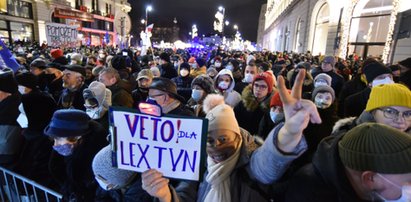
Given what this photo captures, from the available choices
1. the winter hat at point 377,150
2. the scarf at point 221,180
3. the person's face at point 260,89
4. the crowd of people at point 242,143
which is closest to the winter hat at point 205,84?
the crowd of people at point 242,143

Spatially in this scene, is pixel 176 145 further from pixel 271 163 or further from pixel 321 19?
pixel 321 19

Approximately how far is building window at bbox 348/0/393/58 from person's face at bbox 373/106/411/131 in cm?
1969

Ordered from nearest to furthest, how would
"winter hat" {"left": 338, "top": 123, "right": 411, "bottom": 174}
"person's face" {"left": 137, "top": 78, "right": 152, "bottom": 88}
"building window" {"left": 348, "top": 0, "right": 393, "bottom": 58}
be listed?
"winter hat" {"left": 338, "top": 123, "right": 411, "bottom": 174}
"person's face" {"left": 137, "top": 78, "right": 152, "bottom": 88}
"building window" {"left": 348, "top": 0, "right": 393, "bottom": 58}

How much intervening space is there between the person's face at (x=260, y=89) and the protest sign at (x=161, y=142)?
2.63 meters

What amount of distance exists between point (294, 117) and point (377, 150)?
0.40 m

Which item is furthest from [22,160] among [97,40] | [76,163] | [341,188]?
[97,40]

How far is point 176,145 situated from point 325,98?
104 inches

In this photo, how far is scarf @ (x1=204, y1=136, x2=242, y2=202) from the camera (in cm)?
171

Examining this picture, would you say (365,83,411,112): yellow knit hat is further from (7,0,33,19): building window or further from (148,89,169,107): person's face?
(7,0,33,19): building window

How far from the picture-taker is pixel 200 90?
175 inches

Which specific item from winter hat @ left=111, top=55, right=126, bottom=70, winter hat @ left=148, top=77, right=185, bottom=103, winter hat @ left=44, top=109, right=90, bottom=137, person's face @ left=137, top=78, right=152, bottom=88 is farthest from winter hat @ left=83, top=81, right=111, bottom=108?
winter hat @ left=111, top=55, right=126, bottom=70

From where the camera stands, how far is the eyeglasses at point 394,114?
2465 millimetres

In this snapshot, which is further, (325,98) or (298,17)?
(298,17)

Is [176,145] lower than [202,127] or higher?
lower
